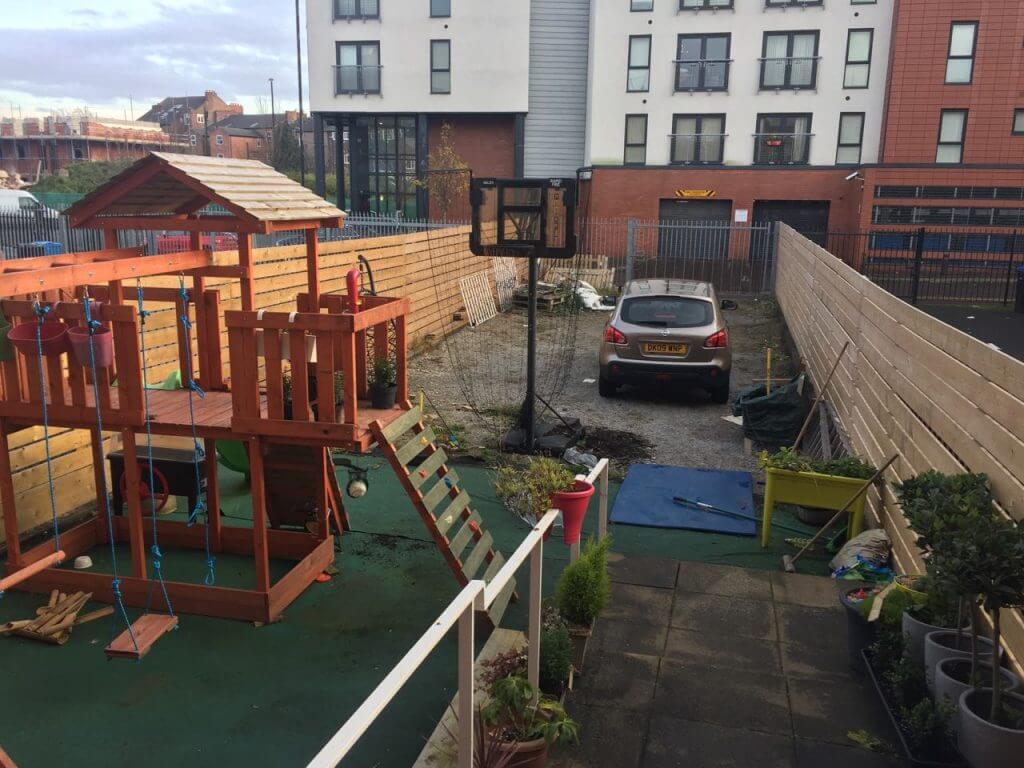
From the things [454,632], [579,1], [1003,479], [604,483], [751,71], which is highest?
[579,1]

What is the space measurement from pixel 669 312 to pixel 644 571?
6.28m

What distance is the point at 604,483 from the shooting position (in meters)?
5.47

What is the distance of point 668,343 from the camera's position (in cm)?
1165

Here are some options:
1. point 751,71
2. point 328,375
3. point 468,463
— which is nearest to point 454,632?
point 328,375

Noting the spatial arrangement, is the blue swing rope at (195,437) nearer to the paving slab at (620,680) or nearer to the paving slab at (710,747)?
the paving slab at (620,680)

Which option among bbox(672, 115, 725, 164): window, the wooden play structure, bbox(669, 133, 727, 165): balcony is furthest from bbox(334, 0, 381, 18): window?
the wooden play structure

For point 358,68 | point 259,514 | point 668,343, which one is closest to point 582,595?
point 259,514

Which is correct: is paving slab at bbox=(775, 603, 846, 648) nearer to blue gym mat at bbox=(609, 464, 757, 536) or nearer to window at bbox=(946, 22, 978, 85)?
blue gym mat at bbox=(609, 464, 757, 536)

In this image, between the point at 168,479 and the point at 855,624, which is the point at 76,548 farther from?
the point at 855,624

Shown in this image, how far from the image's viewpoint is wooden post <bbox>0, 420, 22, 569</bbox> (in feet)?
19.5

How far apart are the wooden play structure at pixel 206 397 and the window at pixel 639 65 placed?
28.6 m

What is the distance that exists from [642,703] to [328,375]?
277 cm

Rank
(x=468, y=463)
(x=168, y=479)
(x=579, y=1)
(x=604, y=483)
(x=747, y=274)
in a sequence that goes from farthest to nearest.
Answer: (x=579, y=1)
(x=747, y=274)
(x=468, y=463)
(x=168, y=479)
(x=604, y=483)

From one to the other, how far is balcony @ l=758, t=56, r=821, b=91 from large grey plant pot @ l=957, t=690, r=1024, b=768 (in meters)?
32.1
